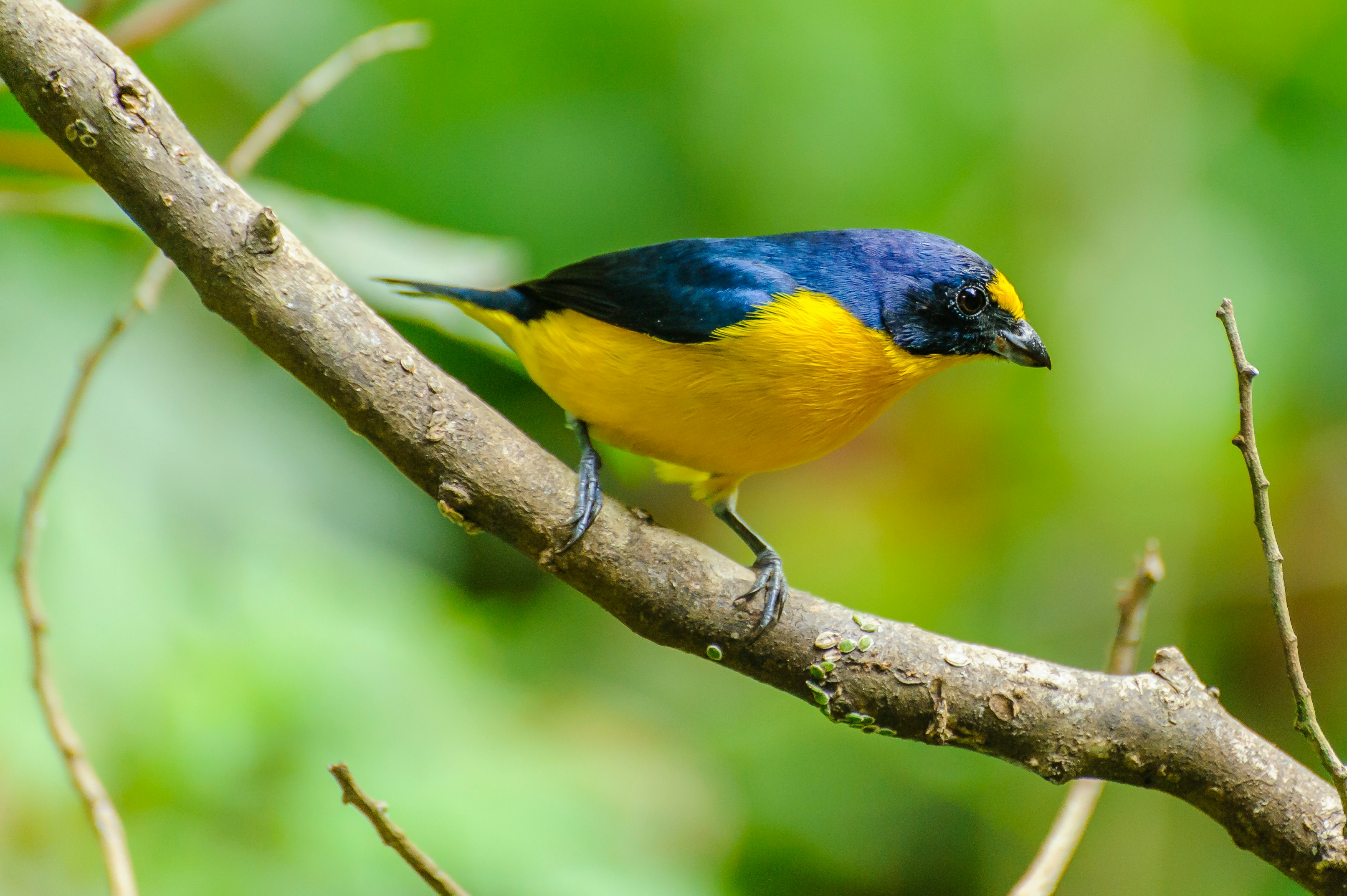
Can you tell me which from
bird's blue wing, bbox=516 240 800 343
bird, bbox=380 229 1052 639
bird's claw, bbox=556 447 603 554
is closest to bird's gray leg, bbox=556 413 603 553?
bird's claw, bbox=556 447 603 554

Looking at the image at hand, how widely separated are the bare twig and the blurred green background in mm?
980

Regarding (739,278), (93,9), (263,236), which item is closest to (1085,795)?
(739,278)

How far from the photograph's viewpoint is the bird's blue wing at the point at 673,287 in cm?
289

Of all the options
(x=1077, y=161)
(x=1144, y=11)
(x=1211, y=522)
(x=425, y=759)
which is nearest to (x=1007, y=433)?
(x=1211, y=522)

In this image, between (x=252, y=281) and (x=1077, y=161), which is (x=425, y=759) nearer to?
(x=252, y=281)

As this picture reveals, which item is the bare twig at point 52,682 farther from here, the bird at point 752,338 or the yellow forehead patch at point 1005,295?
the yellow forehead patch at point 1005,295

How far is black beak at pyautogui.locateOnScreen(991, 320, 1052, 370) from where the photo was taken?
3104 millimetres

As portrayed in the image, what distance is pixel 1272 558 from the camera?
1819mm

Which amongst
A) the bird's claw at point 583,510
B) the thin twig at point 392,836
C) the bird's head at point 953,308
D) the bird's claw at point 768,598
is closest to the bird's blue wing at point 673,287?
the bird's head at point 953,308

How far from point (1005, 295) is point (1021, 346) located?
0.50 feet

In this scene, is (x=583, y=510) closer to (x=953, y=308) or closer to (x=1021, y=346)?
(x=953, y=308)

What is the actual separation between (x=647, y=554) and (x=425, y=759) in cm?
163

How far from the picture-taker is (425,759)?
11.9 ft

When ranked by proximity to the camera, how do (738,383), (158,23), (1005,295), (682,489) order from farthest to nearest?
(682,489)
(1005,295)
(158,23)
(738,383)
